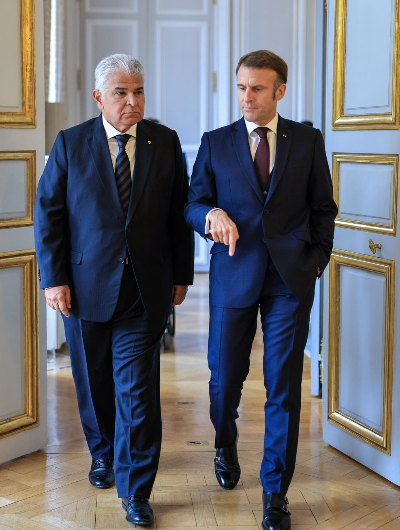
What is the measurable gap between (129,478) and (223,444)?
0.50 m

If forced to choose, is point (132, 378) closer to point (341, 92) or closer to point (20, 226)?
point (20, 226)

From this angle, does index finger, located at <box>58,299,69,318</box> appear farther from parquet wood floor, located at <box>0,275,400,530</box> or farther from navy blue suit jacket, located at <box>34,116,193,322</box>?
parquet wood floor, located at <box>0,275,400,530</box>

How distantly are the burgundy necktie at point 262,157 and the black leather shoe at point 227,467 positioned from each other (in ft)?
3.81

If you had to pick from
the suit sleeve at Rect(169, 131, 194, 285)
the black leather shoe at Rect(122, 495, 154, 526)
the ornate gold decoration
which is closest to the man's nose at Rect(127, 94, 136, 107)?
the suit sleeve at Rect(169, 131, 194, 285)

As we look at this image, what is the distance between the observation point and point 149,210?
2924mm

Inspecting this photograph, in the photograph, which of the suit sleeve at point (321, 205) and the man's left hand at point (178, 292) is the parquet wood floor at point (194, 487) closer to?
the man's left hand at point (178, 292)

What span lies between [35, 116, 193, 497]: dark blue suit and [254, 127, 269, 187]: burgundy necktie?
0.34 m

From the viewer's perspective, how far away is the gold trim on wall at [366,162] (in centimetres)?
320

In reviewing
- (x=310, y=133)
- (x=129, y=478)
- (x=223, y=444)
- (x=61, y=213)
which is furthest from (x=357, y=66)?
(x=129, y=478)

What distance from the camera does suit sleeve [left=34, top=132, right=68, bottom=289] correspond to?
115 inches

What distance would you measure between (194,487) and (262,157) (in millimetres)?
1396

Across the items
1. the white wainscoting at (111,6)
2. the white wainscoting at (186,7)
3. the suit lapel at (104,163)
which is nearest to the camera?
the suit lapel at (104,163)

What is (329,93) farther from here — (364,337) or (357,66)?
(364,337)

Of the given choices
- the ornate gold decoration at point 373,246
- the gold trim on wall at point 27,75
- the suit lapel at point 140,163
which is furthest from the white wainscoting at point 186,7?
the suit lapel at point 140,163
